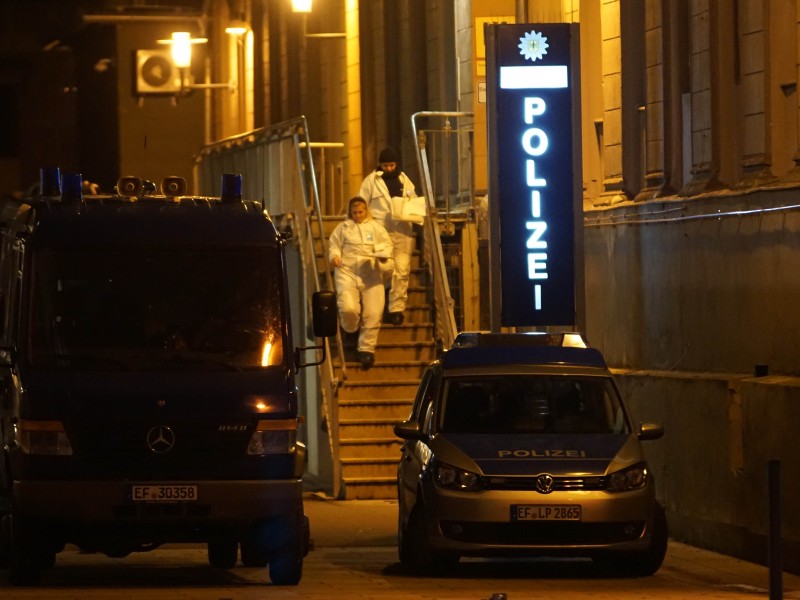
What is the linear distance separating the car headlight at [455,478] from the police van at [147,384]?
40.3 inches

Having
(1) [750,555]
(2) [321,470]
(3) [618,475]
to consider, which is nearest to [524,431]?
(3) [618,475]

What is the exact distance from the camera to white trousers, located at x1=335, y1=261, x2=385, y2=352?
76.6 ft

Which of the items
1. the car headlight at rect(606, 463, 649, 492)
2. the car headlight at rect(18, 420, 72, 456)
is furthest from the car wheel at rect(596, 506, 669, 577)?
the car headlight at rect(18, 420, 72, 456)

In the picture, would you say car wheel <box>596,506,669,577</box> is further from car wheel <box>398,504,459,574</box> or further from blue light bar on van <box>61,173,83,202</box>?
blue light bar on van <box>61,173,83,202</box>

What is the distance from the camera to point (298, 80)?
35.6 metres

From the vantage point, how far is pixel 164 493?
44.4 feet

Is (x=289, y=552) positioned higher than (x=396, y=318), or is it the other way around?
(x=396, y=318)

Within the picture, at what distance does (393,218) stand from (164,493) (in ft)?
36.4

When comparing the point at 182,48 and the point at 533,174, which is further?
the point at 182,48

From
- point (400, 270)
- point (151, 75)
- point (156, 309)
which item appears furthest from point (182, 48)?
point (156, 309)

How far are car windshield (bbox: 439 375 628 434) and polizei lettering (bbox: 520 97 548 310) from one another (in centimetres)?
393

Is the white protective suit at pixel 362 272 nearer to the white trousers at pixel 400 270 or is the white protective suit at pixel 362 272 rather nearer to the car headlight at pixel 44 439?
the white trousers at pixel 400 270

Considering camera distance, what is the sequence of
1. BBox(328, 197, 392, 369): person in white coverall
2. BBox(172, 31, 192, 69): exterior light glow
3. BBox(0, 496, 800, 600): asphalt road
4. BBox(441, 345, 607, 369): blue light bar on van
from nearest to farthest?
BBox(0, 496, 800, 600): asphalt road, BBox(441, 345, 607, 369): blue light bar on van, BBox(328, 197, 392, 369): person in white coverall, BBox(172, 31, 192, 69): exterior light glow

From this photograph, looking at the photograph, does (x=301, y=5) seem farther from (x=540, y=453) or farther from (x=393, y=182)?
(x=540, y=453)
